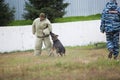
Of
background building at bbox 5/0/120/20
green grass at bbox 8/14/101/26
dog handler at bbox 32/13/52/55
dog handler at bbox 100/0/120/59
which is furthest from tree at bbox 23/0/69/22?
dog handler at bbox 100/0/120/59

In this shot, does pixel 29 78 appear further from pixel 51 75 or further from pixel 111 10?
pixel 111 10

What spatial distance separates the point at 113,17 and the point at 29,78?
488cm

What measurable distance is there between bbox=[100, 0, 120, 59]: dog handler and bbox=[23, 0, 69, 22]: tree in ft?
42.4

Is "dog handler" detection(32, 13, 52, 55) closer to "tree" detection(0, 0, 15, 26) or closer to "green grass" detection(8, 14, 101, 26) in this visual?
"tree" detection(0, 0, 15, 26)

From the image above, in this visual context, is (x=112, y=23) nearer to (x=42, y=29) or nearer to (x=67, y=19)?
(x=42, y=29)

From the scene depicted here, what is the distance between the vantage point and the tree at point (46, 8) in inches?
1120

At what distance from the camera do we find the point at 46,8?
93.1 feet

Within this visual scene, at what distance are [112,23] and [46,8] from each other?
13263mm

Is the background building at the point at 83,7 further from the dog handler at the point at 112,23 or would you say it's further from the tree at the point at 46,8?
the dog handler at the point at 112,23

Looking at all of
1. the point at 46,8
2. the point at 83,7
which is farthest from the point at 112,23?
the point at 83,7

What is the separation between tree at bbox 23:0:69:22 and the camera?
28438 millimetres

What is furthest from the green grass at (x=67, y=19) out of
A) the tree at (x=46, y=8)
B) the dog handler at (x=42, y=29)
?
the dog handler at (x=42, y=29)

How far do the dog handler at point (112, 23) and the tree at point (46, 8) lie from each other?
42.4 feet

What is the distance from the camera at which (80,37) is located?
25047mm
